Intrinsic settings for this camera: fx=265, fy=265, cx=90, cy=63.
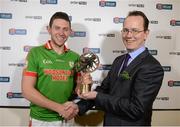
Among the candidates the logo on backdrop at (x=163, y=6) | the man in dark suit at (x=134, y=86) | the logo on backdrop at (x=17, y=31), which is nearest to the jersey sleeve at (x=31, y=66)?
the man in dark suit at (x=134, y=86)

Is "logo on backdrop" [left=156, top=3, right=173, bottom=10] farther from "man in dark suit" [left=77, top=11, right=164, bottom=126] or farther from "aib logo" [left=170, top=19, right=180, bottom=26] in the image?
"man in dark suit" [left=77, top=11, right=164, bottom=126]

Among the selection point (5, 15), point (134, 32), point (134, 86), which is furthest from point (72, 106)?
point (5, 15)

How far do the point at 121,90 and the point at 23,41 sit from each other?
1215 mm

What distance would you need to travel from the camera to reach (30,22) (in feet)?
8.08

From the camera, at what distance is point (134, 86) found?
159 centimetres

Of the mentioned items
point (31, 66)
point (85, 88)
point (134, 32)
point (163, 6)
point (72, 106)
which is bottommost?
point (72, 106)

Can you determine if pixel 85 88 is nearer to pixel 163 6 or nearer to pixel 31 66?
pixel 31 66

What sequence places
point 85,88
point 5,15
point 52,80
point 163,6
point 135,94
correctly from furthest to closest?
1. point 163,6
2. point 5,15
3. point 52,80
4. point 85,88
5. point 135,94

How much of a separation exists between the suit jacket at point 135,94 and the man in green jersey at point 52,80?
37cm

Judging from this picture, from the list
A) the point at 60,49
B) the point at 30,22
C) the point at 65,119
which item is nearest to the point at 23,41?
the point at 30,22

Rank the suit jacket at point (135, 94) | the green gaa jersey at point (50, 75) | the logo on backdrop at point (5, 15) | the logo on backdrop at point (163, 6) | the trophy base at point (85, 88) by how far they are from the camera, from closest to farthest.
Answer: the suit jacket at point (135, 94), the trophy base at point (85, 88), the green gaa jersey at point (50, 75), the logo on backdrop at point (5, 15), the logo on backdrop at point (163, 6)

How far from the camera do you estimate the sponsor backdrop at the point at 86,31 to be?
246 centimetres

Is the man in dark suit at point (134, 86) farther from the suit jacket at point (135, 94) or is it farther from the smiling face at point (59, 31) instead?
the smiling face at point (59, 31)

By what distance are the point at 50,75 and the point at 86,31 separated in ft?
2.54
